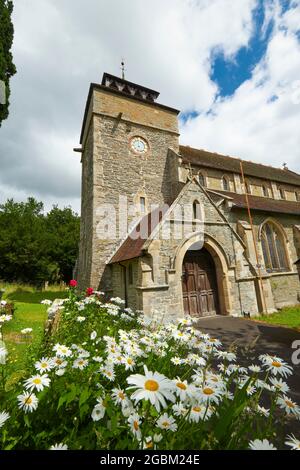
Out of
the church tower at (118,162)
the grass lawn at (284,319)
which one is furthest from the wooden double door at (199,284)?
the church tower at (118,162)

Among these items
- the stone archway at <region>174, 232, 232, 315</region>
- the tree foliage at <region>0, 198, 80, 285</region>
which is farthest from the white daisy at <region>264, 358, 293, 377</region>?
the tree foliage at <region>0, 198, 80, 285</region>

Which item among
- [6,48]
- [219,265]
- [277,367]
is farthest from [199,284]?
[6,48]

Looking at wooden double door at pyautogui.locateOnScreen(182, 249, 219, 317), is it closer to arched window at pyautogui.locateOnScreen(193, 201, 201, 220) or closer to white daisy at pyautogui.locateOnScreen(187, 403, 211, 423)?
arched window at pyautogui.locateOnScreen(193, 201, 201, 220)

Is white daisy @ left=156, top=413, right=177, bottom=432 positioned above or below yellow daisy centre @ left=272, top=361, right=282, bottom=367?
below

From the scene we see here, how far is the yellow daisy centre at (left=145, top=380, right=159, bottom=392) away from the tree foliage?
29.7 m

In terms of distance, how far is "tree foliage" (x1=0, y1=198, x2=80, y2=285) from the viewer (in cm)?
2680

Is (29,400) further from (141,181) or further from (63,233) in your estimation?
(63,233)

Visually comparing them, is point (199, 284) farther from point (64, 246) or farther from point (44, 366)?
point (64, 246)

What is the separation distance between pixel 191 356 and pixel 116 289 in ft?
29.6

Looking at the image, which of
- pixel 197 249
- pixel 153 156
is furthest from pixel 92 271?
pixel 153 156

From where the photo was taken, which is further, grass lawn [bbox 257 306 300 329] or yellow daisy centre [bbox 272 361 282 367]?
grass lawn [bbox 257 306 300 329]

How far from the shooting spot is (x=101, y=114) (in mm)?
14109

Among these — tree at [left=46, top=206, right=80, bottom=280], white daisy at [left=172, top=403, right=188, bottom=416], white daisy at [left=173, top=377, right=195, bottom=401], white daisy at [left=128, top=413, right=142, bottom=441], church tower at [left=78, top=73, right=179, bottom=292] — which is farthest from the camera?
tree at [left=46, top=206, right=80, bottom=280]
